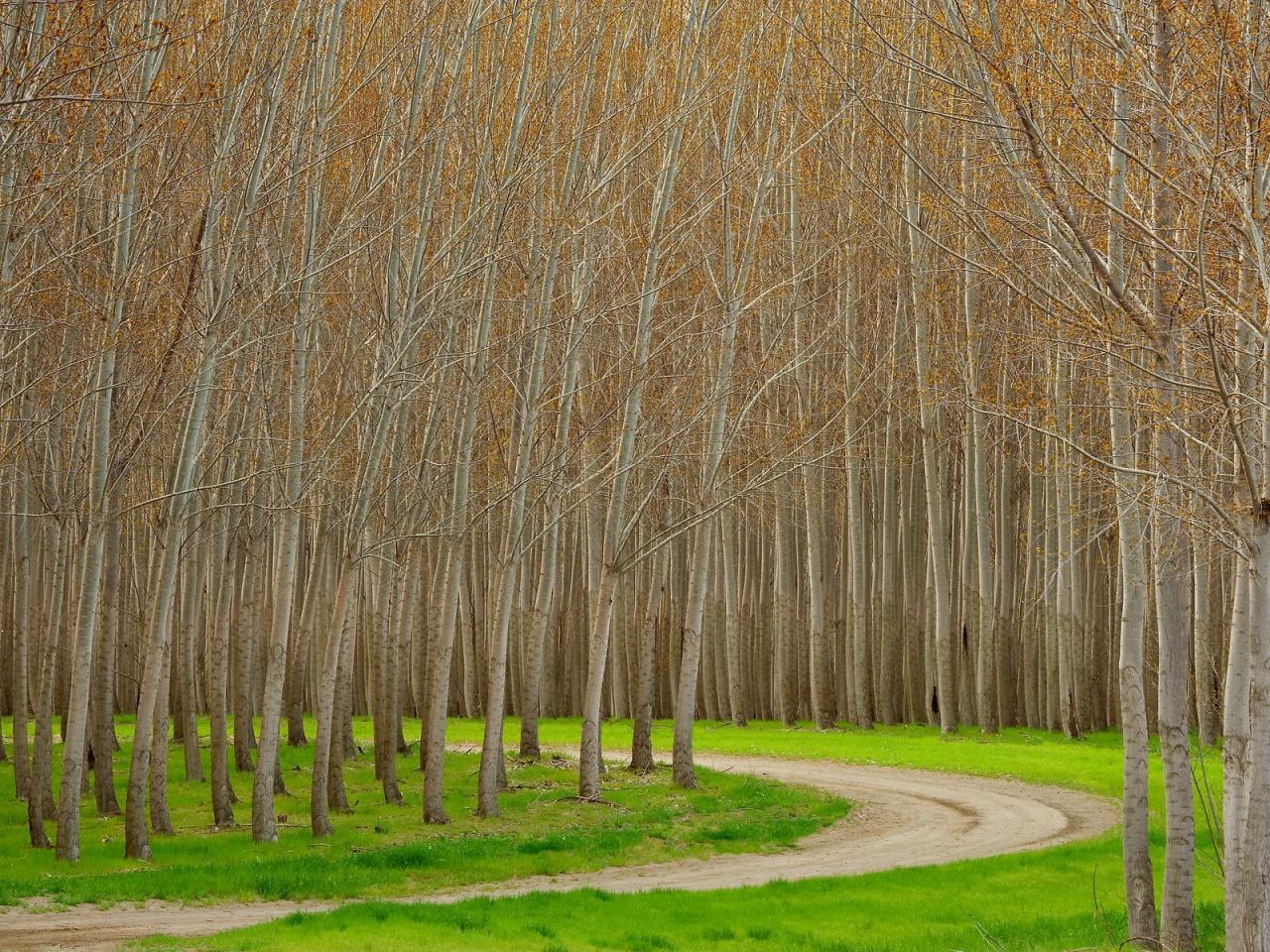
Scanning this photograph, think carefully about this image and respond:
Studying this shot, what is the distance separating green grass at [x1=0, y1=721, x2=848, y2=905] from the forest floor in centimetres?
30

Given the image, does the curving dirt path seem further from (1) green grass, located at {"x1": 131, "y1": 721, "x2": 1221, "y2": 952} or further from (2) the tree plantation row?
(2) the tree plantation row

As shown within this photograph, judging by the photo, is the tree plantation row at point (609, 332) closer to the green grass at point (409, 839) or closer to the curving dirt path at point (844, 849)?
the green grass at point (409, 839)

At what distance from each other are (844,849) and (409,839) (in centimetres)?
466

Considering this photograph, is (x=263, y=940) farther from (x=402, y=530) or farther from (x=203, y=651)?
(x=203, y=651)

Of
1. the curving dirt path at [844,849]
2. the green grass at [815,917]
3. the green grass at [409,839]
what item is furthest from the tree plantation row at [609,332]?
the curving dirt path at [844,849]

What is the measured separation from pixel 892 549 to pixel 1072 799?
452 inches

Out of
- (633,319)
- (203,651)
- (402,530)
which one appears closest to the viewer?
(402,530)

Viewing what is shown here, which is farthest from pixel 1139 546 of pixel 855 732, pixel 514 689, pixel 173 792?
pixel 514 689

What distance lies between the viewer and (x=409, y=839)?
14617mm

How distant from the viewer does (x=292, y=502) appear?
13188mm

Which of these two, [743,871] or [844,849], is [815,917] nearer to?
[743,871]

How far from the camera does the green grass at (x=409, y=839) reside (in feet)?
39.0

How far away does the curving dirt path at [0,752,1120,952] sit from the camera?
10.3 m

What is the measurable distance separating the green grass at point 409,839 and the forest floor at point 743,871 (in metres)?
0.30
